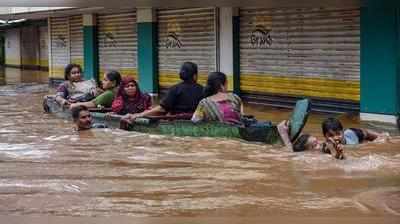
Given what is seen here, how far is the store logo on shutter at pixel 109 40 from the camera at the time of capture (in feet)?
83.4

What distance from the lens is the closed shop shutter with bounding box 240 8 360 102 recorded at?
15703 millimetres

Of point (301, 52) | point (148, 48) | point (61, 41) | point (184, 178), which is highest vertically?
point (61, 41)

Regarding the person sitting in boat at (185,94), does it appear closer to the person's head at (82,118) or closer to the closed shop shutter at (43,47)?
the person's head at (82,118)

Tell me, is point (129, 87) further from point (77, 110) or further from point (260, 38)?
point (260, 38)

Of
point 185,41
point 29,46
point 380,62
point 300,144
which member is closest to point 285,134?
point 300,144

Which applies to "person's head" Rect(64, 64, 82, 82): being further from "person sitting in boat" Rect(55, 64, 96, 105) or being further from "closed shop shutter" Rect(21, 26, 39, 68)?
"closed shop shutter" Rect(21, 26, 39, 68)

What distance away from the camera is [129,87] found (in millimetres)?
12477

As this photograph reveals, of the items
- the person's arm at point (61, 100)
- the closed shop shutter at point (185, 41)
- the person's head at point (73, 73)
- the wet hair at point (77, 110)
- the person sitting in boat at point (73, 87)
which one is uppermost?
the closed shop shutter at point (185, 41)

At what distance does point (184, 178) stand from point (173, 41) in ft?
45.4

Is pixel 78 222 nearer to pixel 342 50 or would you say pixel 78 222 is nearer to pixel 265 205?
pixel 265 205

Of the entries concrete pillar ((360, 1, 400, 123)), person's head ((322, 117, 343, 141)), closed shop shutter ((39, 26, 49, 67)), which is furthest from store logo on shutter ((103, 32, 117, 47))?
person's head ((322, 117, 343, 141))

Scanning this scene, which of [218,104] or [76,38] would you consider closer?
[218,104]

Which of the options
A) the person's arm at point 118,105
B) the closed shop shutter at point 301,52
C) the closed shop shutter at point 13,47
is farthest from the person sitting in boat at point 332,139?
the closed shop shutter at point 13,47

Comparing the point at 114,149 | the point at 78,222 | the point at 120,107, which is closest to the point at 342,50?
the point at 120,107
